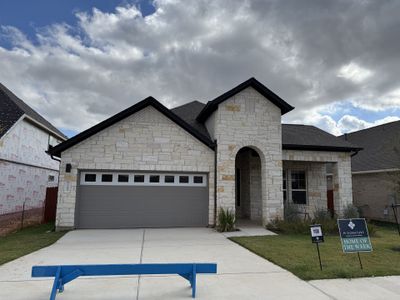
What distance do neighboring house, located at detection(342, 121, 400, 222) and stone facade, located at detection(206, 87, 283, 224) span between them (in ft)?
24.0

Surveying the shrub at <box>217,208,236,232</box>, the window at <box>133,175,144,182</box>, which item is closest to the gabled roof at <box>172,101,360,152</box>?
the window at <box>133,175,144,182</box>

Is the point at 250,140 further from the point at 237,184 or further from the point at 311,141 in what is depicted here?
the point at 237,184

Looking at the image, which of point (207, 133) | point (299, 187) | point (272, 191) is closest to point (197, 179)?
point (207, 133)

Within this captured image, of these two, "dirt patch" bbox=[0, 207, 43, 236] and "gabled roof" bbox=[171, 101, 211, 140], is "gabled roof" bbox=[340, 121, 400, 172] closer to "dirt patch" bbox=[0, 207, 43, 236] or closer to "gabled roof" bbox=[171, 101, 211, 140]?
"gabled roof" bbox=[171, 101, 211, 140]

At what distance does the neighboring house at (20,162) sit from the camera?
14368mm

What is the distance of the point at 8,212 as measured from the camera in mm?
14492

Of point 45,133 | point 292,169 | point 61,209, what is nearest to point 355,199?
point 292,169

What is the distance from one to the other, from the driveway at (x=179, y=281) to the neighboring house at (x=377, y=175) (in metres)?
12.5

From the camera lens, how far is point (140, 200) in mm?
11602

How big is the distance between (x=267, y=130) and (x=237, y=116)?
1580 mm

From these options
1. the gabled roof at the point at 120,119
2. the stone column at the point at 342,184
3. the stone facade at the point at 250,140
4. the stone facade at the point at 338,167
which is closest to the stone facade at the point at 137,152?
the gabled roof at the point at 120,119

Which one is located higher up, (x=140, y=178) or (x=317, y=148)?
(x=317, y=148)

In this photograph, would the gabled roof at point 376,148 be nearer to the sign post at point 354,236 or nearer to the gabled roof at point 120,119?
the gabled roof at point 120,119

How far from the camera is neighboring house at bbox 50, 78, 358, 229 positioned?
36.9ft
